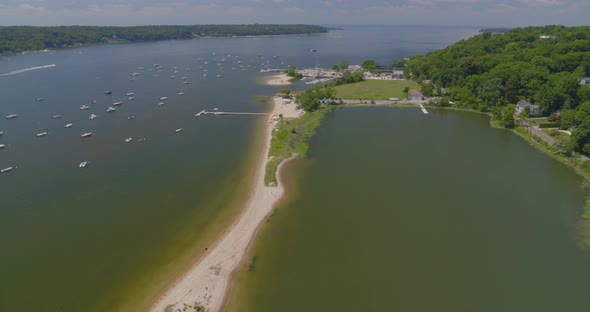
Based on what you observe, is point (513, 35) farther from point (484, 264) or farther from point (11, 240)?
point (11, 240)

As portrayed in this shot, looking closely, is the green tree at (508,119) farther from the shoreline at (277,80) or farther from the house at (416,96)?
the shoreline at (277,80)

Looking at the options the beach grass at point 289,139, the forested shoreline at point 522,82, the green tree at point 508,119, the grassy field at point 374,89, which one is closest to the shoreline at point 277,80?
the grassy field at point 374,89

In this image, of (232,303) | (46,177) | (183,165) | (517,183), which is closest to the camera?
(232,303)

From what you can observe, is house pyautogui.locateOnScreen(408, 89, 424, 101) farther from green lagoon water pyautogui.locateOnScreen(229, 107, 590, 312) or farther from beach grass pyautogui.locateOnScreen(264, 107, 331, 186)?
green lagoon water pyautogui.locateOnScreen(229, 107, 590, 312)

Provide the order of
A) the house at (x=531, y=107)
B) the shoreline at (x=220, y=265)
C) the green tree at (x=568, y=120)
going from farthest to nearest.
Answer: the house at (x=531, y=107)
the green tree at (x=568, y=120)
the shoreline at (x=220, y=265)

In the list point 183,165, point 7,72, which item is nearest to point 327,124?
point 183,165

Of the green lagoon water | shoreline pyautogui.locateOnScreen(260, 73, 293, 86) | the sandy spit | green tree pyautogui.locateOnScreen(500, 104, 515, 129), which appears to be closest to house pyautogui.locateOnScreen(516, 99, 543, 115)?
green tree pyautogui.locateOnScreen(500, 104, 515, 129)
